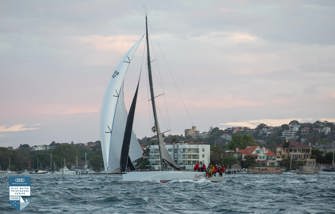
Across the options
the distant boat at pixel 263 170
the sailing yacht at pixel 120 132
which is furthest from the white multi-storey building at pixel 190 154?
the sailing yacht at pixel 120 132

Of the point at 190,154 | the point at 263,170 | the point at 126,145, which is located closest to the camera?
the point at 126,145

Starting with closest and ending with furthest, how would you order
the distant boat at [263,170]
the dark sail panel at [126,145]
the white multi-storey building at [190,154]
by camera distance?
the dark sail panel at [126,145]
the white multi-storey building at [190,154]
the distant boat at [263,170]

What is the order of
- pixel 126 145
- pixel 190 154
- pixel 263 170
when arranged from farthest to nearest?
pixel 263 170 → pixel 190 154 → pixel 126 145

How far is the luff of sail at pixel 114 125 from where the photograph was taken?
233ft

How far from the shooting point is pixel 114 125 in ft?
235

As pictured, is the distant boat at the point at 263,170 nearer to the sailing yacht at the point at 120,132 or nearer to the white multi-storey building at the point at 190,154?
the white multi-storey building at the point at 190,154

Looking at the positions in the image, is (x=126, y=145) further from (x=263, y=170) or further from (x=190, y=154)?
(x=263, y=170)

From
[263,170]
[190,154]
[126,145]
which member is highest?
[126,145]

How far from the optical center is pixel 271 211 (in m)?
35.5

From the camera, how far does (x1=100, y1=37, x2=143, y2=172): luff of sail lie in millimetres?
71125

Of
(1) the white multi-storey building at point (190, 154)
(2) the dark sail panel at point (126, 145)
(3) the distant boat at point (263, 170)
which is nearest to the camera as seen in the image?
(2) the dark sail panel at point (126, 145)

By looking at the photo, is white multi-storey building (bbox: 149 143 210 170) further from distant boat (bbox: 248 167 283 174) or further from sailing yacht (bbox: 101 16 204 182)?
sailing yacht (bbox: 101 16 204 182)

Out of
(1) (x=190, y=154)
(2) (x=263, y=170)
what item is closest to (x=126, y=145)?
(1) (x=190, y=154)

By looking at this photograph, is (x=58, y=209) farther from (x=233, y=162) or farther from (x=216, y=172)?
(x=233, y=162)
